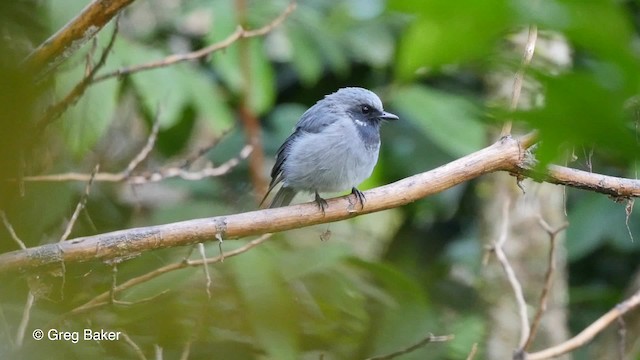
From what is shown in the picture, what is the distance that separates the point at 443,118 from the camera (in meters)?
4.14

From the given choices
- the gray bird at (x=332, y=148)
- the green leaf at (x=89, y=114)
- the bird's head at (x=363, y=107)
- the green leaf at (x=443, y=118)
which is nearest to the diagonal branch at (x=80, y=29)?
the green leaf at (x=89, y=114)

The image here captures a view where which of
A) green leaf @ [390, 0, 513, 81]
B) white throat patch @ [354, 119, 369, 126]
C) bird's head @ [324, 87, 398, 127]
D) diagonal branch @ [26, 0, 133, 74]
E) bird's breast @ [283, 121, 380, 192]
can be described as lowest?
green leaf @ [390, 0, 513, 81]

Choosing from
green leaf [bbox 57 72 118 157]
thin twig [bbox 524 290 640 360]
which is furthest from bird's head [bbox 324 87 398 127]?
thin twig [bbox 524 290 640 360]

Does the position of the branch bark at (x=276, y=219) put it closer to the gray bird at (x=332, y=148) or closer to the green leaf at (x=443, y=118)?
the gray bird at (x=332, y=148)

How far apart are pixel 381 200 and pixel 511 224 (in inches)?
93.0

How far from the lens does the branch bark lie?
2.45 metres

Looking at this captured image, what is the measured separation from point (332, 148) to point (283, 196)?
17.1 inches

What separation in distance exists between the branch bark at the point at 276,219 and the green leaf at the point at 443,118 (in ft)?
3.72

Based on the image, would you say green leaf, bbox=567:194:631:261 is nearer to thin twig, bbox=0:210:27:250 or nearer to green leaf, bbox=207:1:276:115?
green leaf, bbox=207:1:276:115

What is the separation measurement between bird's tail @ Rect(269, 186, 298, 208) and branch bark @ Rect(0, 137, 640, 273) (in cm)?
91

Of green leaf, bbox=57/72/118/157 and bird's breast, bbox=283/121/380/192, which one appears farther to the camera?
bird's breast, bbox=283/121/380/192

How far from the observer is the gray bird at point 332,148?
3.65 m

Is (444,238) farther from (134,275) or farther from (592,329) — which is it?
(134,275)

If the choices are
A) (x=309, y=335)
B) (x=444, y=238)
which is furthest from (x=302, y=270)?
(x=444, y=238)
